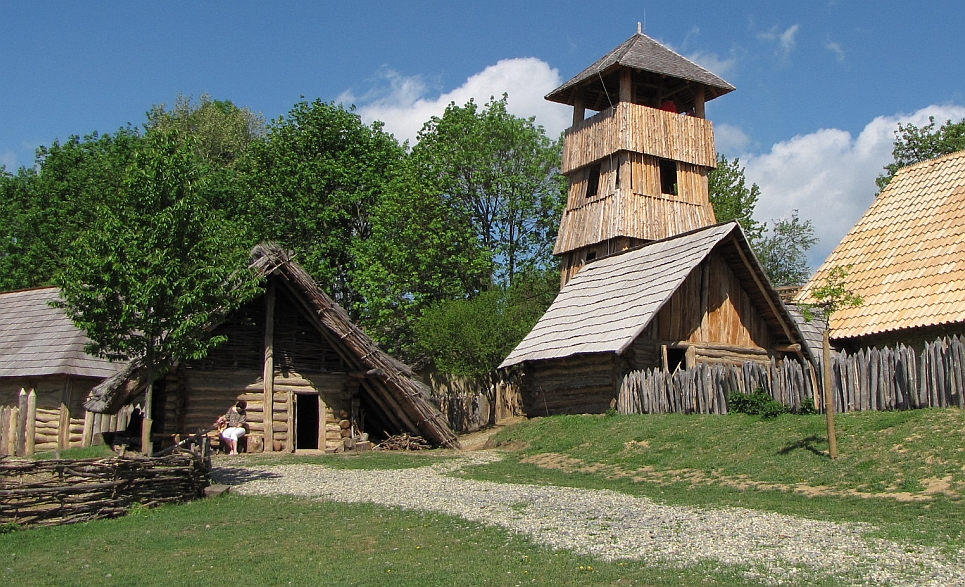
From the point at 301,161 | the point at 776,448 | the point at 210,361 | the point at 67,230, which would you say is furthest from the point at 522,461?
the point at 67,230

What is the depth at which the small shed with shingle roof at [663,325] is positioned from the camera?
83.9 feet

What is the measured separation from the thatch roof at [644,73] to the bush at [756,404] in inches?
657

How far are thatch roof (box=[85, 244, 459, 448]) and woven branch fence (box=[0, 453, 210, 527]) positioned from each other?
6.88 metres

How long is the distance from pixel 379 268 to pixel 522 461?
741 inches

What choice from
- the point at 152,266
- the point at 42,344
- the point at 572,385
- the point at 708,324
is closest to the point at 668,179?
the point at 708,324

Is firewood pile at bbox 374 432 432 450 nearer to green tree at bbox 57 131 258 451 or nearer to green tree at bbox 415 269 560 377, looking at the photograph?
green tree at bbox 415 269 560 377

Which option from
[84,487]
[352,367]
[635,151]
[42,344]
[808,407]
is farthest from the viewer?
[635,151]

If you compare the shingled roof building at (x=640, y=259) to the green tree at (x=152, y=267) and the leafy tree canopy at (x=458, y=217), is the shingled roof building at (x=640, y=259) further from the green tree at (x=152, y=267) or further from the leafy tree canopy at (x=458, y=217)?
the green tree at (x=152, y=267)

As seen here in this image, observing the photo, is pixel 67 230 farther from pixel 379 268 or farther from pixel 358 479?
pixel 358 479

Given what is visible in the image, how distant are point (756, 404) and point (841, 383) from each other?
1.99 m

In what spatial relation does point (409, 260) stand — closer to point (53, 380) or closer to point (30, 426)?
point (53, 380)

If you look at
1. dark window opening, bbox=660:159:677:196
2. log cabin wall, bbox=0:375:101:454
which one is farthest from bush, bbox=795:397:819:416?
dark window opening, bbox=660:159:677:196

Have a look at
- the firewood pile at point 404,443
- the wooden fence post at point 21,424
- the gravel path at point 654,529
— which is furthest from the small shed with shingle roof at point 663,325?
the wooden fence post at point 21,424

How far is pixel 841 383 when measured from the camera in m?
19.7
